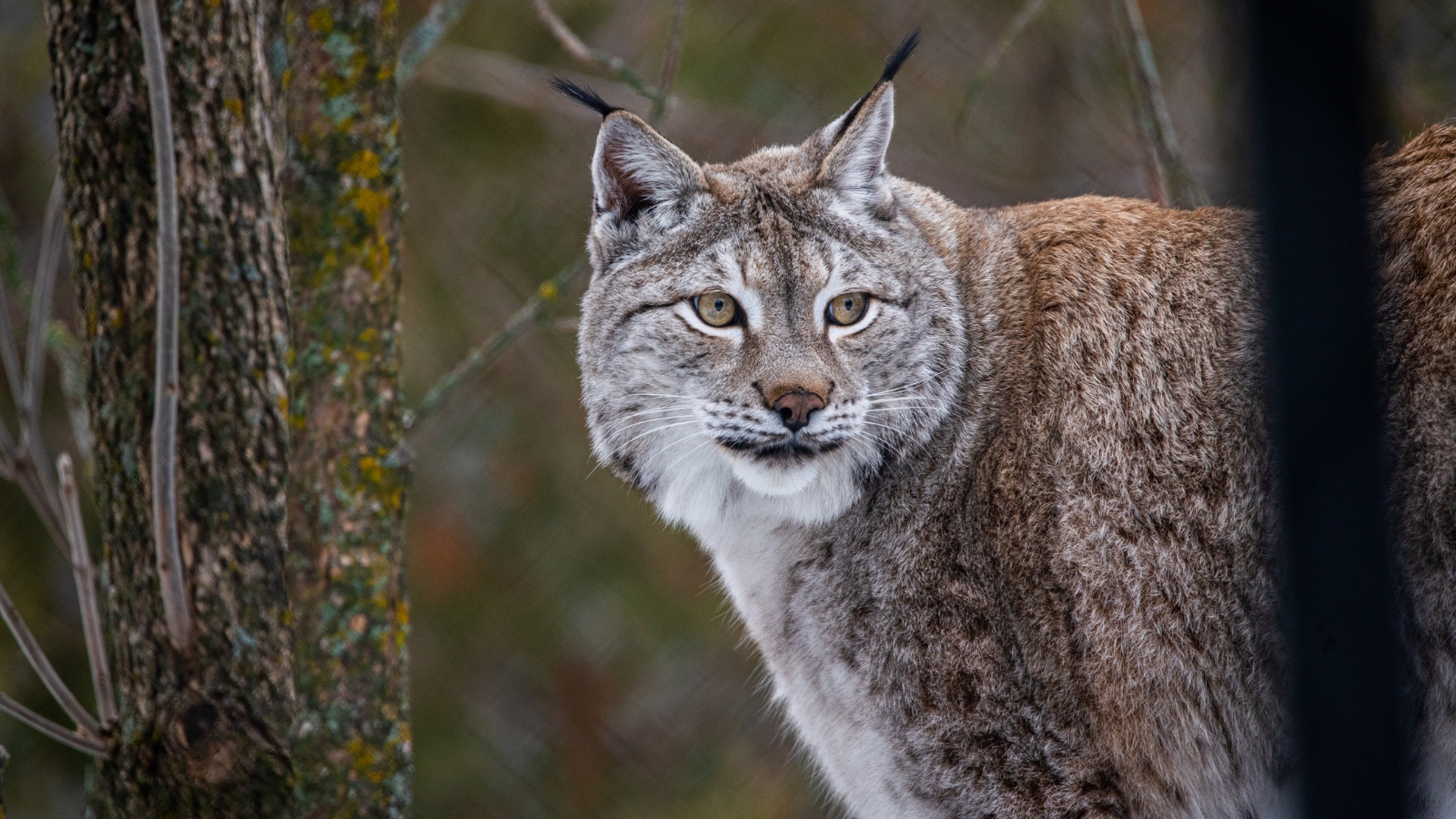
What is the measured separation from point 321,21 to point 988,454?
186 centimetres

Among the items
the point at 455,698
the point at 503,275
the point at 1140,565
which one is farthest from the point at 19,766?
the point at 1140,565

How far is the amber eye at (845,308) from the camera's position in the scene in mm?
3031

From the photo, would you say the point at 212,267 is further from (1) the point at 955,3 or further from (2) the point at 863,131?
(1) the point at 955,3

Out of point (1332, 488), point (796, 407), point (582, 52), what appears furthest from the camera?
point (582, 52)

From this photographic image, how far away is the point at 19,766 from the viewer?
643 centimetres

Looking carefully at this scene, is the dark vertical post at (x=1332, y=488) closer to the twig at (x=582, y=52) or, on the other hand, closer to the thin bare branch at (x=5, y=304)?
the twig at (x=582, y=52)

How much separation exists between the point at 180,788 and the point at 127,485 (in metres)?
0.60

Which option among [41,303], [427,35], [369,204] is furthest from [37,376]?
[427,35]

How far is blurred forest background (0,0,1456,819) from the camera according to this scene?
760cm

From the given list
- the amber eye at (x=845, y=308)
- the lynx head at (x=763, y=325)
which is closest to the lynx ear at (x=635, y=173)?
the lynx head at (x=763, y=325)

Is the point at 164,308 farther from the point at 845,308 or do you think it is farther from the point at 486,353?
the point at 845,308

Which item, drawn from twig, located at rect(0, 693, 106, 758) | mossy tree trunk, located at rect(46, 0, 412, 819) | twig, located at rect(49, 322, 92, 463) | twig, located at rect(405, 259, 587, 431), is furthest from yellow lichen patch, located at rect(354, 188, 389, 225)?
twig, located at rect(0, 693, 106, 758)

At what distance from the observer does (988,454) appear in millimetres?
2951

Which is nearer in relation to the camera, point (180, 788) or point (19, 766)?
point (180, 788)
